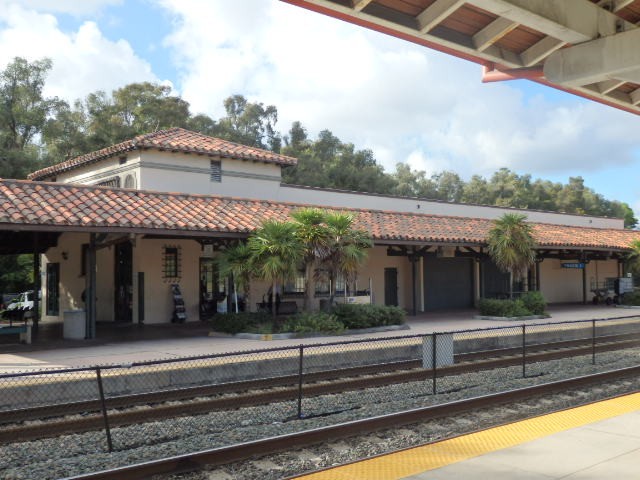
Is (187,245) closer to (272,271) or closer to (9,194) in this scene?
(272,271)

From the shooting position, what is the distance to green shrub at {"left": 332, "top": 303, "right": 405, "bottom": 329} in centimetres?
A: 1802

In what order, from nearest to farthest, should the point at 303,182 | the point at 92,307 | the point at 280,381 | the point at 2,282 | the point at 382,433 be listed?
1. the point at 382,433
2. the point at 280,381
3. the point at 92,307
4. the point at 2,282
5. the point at 303,182

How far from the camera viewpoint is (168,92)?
47.0 meters

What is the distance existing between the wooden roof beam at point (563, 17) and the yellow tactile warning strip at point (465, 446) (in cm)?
482

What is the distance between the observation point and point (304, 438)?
23.6 ft

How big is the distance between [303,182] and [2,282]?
2171 centimetres

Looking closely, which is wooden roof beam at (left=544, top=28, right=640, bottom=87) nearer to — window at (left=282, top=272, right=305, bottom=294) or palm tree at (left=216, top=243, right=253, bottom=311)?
palm tree at (left=216, top=243, right=253, bottom=311)

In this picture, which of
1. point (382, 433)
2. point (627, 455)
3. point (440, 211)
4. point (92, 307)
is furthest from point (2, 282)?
point (627, 455)

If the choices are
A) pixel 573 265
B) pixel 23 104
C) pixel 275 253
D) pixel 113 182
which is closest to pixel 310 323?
pixel 275 253

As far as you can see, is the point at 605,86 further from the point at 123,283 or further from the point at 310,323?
the point at 123,283

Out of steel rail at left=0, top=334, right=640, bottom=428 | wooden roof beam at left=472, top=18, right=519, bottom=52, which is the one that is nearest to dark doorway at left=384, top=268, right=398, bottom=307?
steel rail at left=0, top=334, right=640, bottom=428

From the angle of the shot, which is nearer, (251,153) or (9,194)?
(9,194)

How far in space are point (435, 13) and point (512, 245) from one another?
54.7ft

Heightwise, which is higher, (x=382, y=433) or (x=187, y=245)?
(x=187, y=245)
